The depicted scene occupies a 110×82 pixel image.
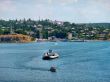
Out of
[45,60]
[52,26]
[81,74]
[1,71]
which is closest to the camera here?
[81,74]

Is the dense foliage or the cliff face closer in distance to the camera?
the cliff face

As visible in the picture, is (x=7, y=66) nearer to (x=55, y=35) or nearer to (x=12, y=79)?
(x=12, y=79)

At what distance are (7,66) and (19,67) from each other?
6.51ft

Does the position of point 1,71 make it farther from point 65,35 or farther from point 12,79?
point 65,35

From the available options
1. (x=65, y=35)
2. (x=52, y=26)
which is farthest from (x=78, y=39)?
(x=52, y=26)

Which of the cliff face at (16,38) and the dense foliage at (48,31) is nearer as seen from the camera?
the cliff face at (16,38)

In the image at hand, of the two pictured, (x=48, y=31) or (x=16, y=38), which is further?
(x=48, y=31)

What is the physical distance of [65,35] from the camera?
143125 millimetres

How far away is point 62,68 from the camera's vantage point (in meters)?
46.7

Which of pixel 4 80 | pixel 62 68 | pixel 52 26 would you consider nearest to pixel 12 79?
pixel 4 80

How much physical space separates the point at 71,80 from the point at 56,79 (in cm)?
135

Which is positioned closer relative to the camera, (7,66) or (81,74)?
(81,74)

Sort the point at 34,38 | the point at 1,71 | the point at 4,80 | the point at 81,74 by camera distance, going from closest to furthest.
Answer: the point at 4,80 < the point at 81,74 < the point at 1,71 < the point at 34,38

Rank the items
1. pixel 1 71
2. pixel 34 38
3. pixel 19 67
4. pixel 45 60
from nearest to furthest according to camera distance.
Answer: pixel 1 71, pixel 19 67, pixel 45 60, pixel 34 38
